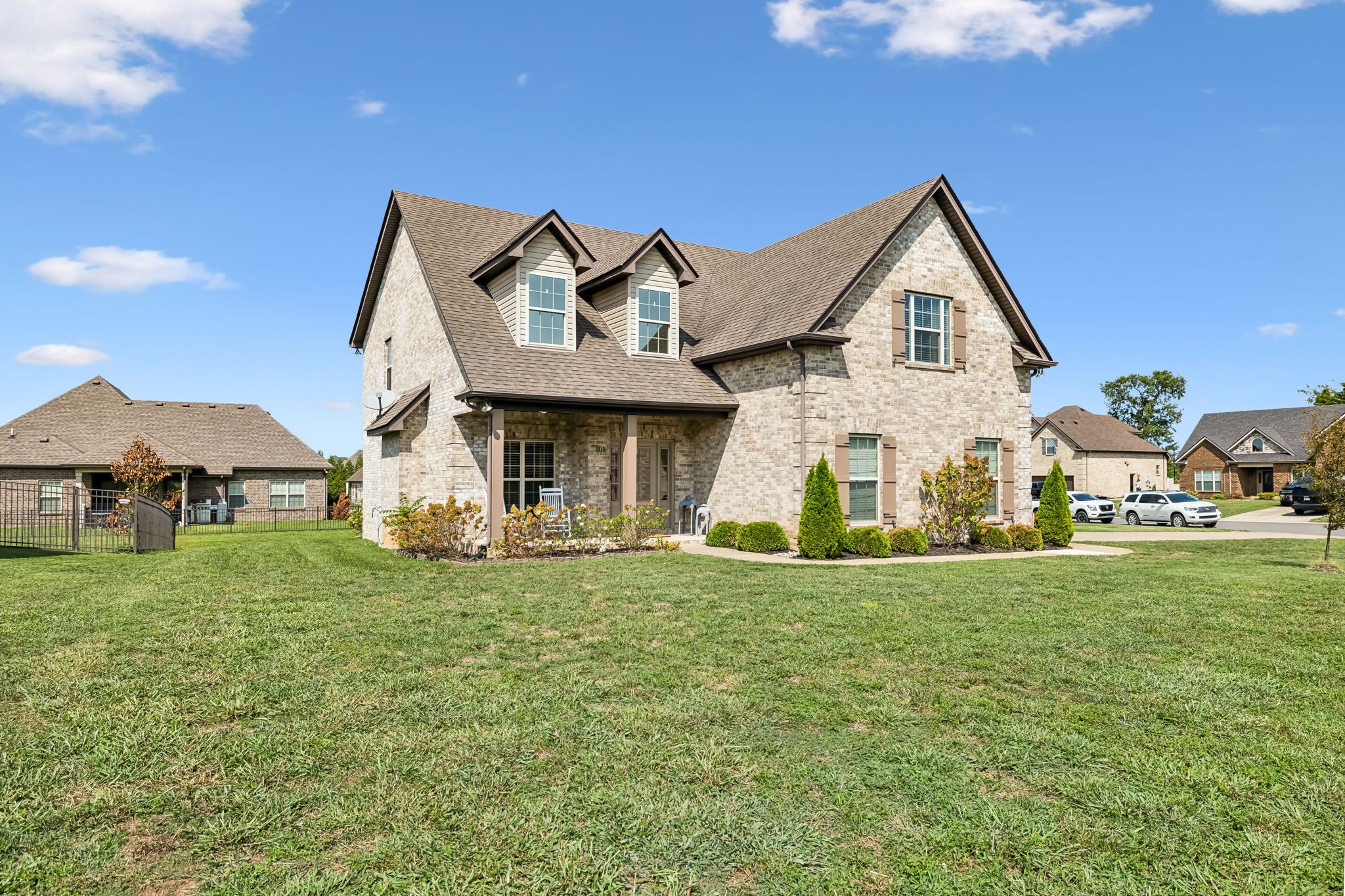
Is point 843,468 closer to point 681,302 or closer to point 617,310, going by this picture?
point 617,310

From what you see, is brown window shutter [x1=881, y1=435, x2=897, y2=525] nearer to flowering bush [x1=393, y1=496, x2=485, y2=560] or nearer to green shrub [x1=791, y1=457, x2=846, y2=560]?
green shrub [x1=791, y1=457, x2=846, y2=560]

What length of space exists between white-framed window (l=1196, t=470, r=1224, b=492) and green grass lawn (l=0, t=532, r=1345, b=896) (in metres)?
61.7

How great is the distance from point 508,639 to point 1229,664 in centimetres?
696

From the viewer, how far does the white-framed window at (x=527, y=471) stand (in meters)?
18.3

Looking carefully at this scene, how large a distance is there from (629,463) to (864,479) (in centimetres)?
548

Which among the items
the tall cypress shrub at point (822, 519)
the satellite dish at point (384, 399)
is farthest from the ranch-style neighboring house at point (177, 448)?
the tall cypress shrub at point (822, 519)

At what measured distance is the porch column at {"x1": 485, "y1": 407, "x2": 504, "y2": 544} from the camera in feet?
52.4

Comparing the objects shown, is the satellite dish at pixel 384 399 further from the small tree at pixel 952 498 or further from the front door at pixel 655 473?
the small tree at pixel 952 498

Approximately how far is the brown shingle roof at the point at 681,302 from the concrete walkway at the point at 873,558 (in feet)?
11.1

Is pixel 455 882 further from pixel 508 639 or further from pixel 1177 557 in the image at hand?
pixel 1177 557

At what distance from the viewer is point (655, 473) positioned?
20047 mm

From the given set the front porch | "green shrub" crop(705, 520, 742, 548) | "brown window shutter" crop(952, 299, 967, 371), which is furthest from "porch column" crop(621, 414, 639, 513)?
"brown window shutter" crop(952, 299, 967, 371)

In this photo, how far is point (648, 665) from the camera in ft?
23.2

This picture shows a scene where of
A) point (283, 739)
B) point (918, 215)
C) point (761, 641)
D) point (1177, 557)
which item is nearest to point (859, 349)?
point (918, 215)
